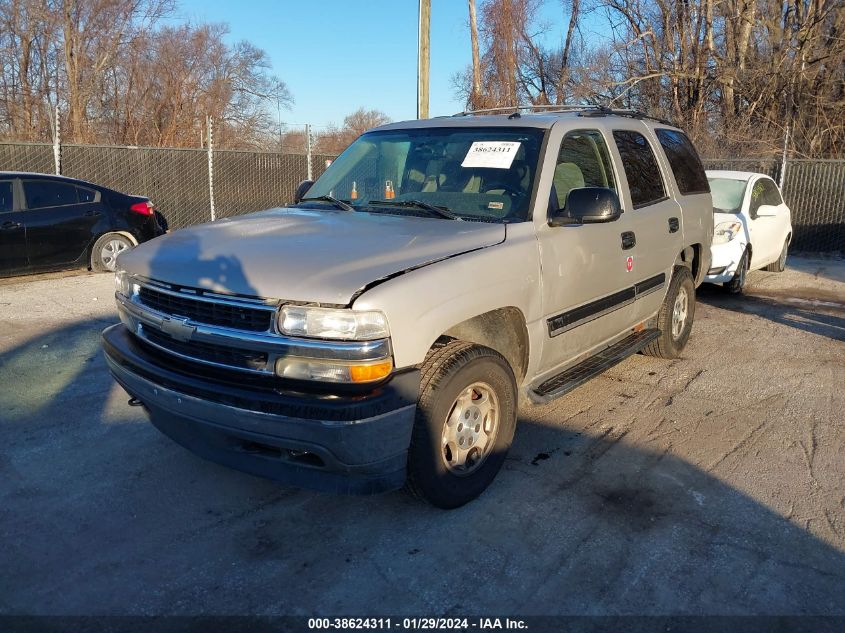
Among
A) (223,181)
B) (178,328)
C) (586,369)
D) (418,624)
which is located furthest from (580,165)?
(223,181)

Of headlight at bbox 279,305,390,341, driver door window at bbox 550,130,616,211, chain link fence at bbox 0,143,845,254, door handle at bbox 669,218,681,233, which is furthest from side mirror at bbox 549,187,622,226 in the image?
chain link fence at bbox 0,143,845,254

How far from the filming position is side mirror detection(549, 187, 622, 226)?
3.96 metres

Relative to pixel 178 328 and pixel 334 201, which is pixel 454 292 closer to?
pixel 178 328

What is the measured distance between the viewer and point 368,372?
9.77 feet

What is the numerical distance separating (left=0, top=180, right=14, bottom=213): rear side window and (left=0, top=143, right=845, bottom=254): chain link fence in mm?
5003

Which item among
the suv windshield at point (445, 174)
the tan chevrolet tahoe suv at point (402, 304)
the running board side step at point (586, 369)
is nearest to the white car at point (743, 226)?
the running board side step at point (586, 369)

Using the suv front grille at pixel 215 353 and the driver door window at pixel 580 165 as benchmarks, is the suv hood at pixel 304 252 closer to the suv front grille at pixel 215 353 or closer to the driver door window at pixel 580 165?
the suv front grille at pixel 215 353

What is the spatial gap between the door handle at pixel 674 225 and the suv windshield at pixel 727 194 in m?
4.36

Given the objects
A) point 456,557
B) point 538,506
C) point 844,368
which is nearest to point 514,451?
point 538,506

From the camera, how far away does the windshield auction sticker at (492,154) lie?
428 cm

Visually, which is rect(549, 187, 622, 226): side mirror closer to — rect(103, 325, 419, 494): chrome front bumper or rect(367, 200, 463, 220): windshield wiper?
rect(367, 200, 463, 220): windshield wiper

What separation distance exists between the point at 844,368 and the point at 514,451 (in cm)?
364

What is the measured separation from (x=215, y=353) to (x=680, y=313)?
176 inches

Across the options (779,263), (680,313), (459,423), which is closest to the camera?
(459,423)
